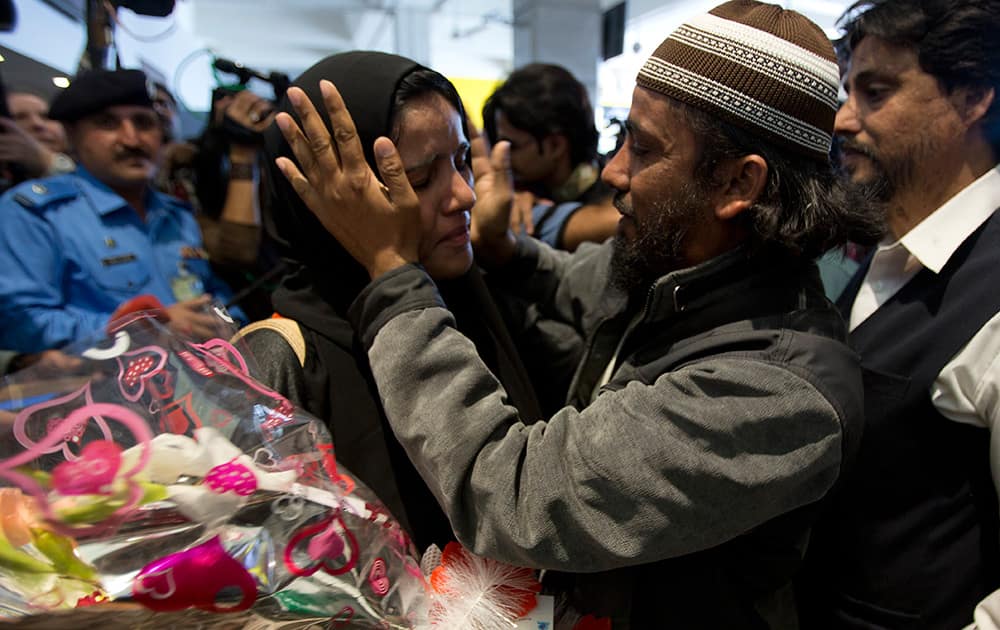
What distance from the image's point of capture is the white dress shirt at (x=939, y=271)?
104 centimetres

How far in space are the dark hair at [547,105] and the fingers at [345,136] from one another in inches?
69.4

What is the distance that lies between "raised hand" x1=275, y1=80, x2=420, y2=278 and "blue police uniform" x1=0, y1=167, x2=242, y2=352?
3.96ft

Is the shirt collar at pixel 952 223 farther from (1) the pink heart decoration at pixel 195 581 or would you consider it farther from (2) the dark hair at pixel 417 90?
(1) the pink heart decoration at pixel 195 581

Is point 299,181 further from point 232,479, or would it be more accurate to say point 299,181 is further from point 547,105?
point 547,105

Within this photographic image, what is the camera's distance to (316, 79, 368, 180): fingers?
979 millimetres

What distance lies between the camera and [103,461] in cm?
60

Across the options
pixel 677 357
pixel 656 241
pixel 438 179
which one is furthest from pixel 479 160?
pixel 677 357

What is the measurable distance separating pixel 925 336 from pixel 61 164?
117 inches

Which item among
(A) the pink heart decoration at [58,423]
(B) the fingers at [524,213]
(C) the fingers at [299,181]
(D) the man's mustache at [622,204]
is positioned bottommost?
(B) the fingers at [524,213]

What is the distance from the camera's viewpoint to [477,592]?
87cm

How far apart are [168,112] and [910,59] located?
3.23 m

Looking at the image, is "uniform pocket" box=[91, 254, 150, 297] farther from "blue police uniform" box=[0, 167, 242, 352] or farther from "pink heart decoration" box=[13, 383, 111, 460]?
"pink heart decoration" box=[13, 383, 111, 460]

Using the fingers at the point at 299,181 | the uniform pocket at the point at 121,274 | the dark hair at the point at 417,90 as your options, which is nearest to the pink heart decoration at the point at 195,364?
the fingers at the point at 299,181

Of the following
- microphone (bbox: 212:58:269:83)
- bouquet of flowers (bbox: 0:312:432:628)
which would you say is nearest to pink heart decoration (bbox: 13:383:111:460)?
bouquet of flowers (bbox: 0:312:432:628)
